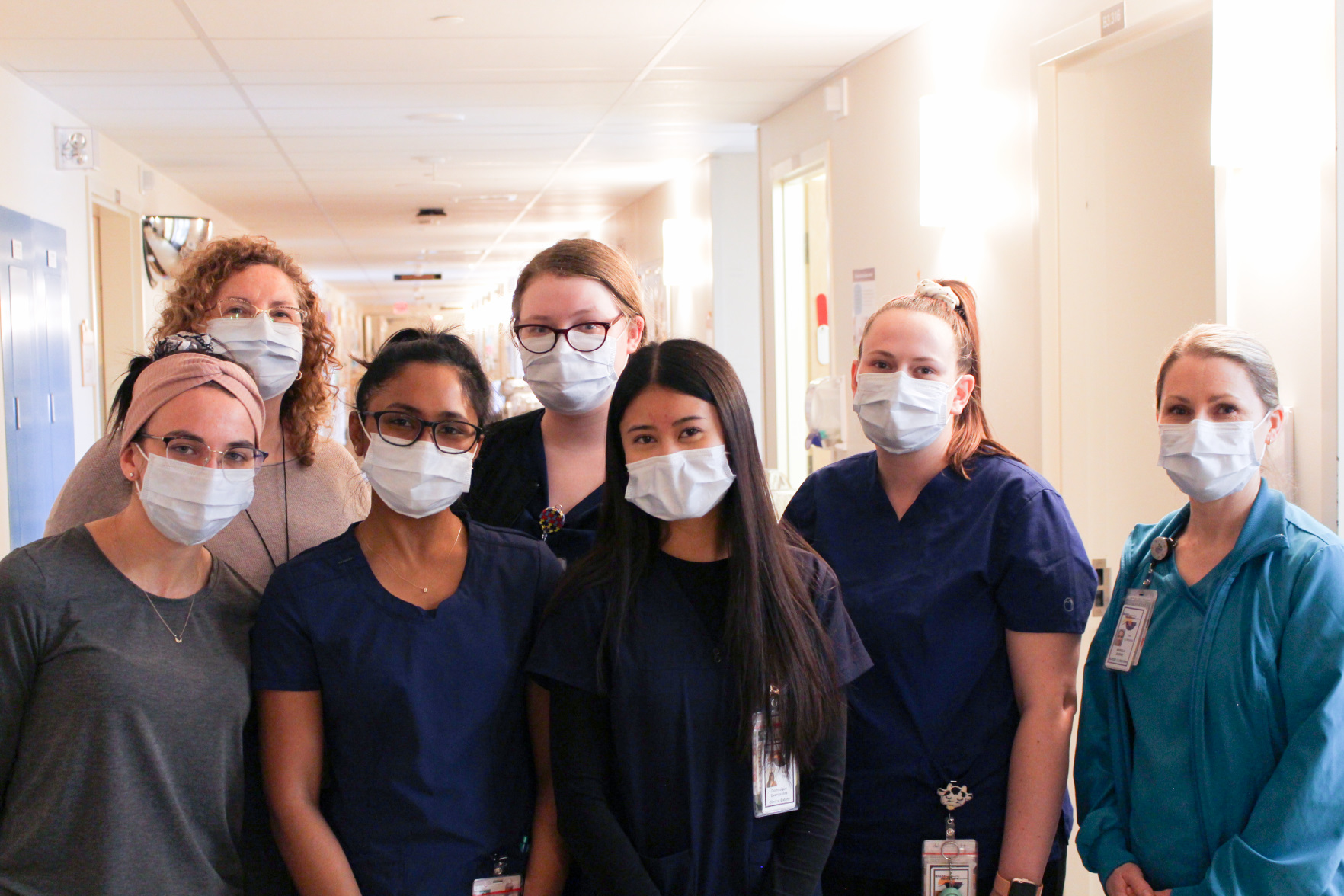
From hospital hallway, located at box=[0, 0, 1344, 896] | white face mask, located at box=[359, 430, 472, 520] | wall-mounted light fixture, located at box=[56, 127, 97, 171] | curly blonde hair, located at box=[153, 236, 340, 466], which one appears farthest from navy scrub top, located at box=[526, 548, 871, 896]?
wall-mounted light fixture, located at box=[56, 127, 97, 171]

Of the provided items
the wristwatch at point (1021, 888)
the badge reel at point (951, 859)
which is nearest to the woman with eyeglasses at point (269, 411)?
the badge reel at point (951, 859)

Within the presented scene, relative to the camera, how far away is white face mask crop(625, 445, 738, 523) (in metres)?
1.68

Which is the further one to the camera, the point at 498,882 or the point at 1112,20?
the point at 1112,20

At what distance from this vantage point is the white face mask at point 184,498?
1.61 m

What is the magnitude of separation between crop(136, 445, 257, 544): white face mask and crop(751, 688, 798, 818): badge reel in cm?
81

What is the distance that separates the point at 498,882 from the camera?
1669mm

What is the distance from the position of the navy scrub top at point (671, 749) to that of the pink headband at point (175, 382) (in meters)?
0.59

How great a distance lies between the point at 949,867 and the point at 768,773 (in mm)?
429

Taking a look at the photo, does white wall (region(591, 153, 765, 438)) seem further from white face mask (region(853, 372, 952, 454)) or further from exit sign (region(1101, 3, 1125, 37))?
white face mask (region(853, 372, 952, 454))

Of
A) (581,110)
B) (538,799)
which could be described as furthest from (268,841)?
(581,110)

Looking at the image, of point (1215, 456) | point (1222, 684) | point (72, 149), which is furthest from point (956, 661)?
point (72, 149)

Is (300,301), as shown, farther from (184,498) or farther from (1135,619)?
(1135,619)

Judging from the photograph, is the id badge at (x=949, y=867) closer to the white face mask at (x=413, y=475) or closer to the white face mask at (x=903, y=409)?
A: the white face mask at (x=903, y=409)

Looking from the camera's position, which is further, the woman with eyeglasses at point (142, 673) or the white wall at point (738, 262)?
the white wall at point (738, 262)
